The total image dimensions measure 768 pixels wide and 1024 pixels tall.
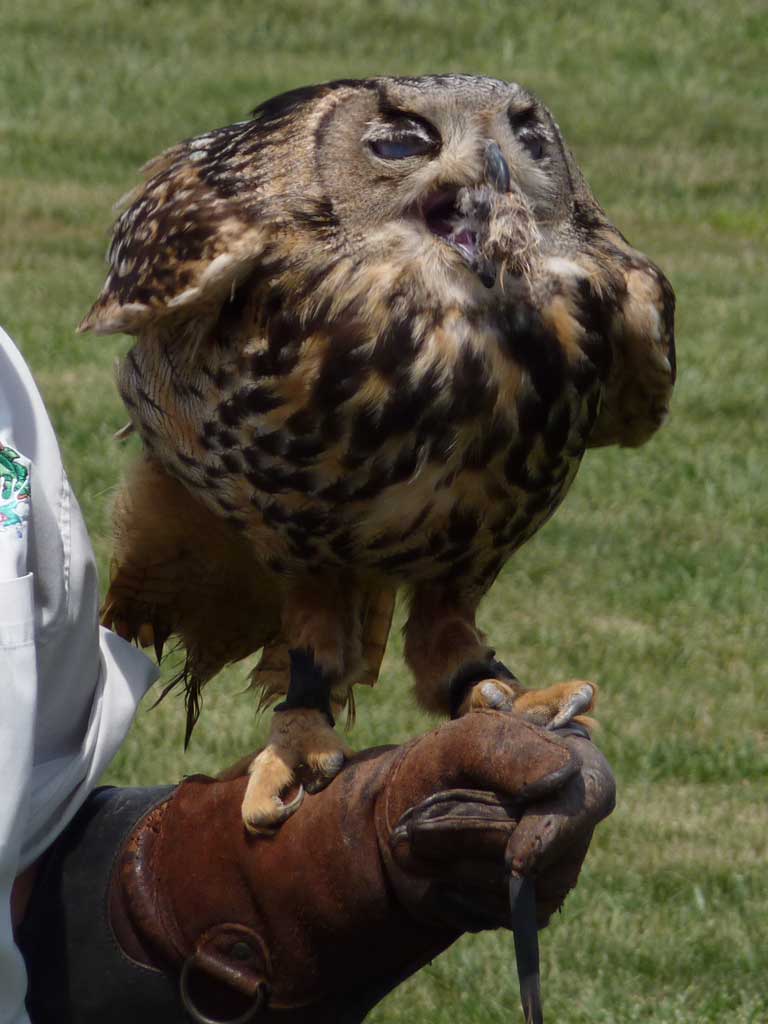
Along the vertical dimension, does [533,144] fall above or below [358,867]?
above

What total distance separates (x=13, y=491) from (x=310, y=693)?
71 centimetres

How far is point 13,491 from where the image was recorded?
217 cm

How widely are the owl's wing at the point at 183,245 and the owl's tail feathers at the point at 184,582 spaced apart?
11.7 inches

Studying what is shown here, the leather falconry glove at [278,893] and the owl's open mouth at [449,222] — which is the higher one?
the owl's open mouth at [449,222]

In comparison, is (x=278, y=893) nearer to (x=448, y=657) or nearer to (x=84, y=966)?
(x=84, y=966)

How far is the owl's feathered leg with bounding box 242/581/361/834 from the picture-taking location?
261 centimetres

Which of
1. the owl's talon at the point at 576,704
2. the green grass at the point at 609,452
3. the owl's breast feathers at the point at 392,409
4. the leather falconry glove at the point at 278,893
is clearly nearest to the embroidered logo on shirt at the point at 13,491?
the owl's breast feathers at the point at 392,409

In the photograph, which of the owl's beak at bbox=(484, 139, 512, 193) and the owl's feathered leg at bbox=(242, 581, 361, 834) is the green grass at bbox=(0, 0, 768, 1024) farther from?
the owl's beak at bbox=(484, 139, 512, 193)

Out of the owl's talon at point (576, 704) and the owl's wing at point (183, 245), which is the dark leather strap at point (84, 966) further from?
the owl's wing at point (183, 245)

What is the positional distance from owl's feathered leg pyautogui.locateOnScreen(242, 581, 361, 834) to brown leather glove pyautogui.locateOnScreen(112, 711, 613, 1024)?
69mm

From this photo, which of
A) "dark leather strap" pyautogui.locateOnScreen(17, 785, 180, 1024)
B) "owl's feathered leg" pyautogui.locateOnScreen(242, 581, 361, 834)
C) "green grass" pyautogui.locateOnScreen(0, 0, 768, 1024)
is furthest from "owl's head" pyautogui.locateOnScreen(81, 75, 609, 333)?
"green grass" pyautogui.locateOnScreen(0, 0, 768, 1024)

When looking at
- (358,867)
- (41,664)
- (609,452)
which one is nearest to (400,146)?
(41,664)

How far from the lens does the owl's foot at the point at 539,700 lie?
8.29ft

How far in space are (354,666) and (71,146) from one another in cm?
629
